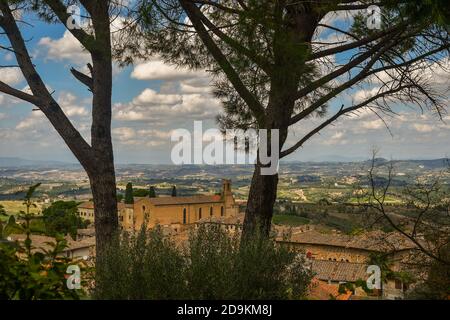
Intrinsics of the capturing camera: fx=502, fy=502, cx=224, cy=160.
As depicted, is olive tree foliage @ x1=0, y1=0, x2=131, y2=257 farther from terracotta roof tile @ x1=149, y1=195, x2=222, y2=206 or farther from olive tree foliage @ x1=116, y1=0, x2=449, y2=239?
terracotta roof tile @ x1=149, y1=195, x2=222, y2=206

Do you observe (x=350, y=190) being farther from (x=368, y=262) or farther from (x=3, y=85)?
(x=3, y=85)

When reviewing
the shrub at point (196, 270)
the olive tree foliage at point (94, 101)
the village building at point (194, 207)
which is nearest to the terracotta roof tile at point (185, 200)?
the village building at point (194, 207)

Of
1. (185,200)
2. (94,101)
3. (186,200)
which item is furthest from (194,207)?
(94,101)

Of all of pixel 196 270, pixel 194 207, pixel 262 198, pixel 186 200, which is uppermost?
pixel 262 198

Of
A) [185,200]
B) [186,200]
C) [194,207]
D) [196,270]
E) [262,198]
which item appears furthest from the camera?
[194,207]

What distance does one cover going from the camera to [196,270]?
2.88 meters

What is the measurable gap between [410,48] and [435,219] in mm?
1969

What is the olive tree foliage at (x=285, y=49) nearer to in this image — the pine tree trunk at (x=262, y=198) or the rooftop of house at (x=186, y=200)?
the pine tree trunk at (x=262, y=198)

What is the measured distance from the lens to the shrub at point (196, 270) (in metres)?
2.82

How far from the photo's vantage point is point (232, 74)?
4.79 m

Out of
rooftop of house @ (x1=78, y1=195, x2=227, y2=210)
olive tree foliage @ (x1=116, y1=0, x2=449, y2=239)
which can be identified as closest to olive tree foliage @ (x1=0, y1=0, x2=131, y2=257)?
olive tree foliage @ (x1=116, y1=0, x2=449, y2=239)

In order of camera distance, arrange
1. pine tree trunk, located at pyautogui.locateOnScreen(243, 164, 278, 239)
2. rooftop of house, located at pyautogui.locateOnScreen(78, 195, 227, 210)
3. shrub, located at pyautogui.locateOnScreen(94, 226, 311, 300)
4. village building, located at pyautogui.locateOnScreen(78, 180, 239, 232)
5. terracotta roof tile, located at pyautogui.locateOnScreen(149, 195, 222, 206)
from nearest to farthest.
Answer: shrub, located at pyautogui.locateOnScreen(94, 226, 311, 300)
pine tree trunk, located at pyautogui.locateOnScreen(243, 164, 278, 239)
rooftop of house, located at pyautogui.locateOnScreen(78, 195, 227, 210)
terracotta roof tile, located at pyautogui.locateOnScreen(149, 195, 222, 206)
village building, located at pyautogui.locateOnScreen(78, 180, 239, 232)

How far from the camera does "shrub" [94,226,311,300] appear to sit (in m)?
2.82

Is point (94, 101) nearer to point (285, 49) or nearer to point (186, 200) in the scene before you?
point (285, 49)
